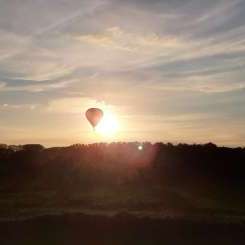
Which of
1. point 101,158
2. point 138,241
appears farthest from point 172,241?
point 101,158

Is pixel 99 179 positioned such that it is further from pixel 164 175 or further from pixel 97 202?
pixel 97 202

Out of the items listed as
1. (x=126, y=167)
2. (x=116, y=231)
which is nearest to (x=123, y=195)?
(x=126, y=167)

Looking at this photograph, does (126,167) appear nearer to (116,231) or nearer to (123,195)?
(123,195)

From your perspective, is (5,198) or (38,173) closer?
(5,198)

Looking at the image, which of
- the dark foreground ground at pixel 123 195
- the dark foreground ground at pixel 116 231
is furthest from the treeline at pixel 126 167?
the dark foreground ground at pixel 116 231

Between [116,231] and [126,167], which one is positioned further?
[126,167]

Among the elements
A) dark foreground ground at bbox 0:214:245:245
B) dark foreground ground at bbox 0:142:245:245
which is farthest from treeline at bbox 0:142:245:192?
dark foreground ground at bbox 0:214:245:245
